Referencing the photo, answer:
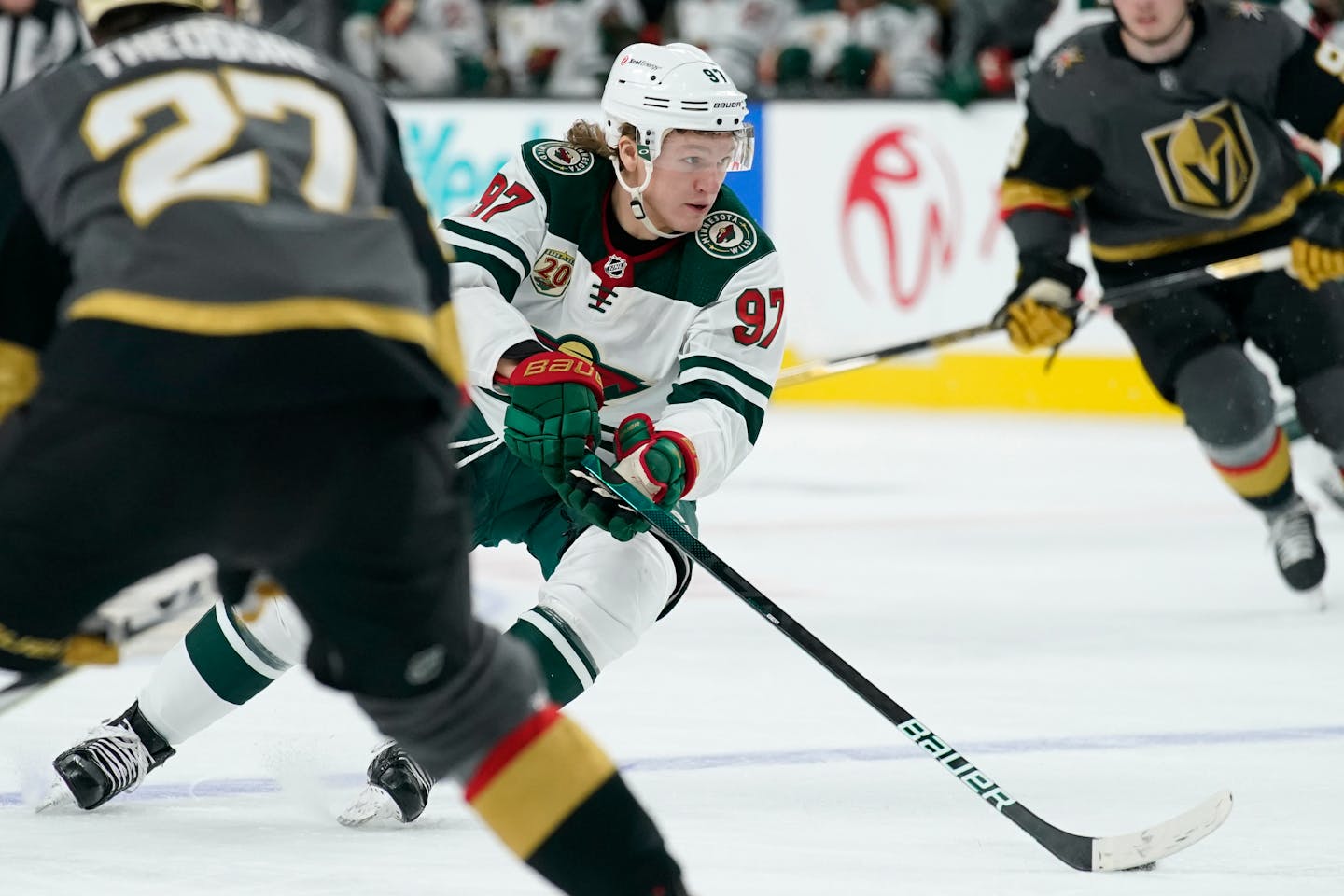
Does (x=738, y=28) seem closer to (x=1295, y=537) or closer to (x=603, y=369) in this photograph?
(x=1295, y=537)

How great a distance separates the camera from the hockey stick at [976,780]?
8.04ft

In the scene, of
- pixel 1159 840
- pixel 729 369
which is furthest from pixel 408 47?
pixel 1159 840

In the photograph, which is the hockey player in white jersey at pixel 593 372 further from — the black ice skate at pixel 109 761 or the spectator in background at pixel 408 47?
the spectator in background at pixel 408 47

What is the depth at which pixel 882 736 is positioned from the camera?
10.6 feet

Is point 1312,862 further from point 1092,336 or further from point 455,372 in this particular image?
point 1092,336

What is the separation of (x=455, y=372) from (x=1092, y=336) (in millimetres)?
6068

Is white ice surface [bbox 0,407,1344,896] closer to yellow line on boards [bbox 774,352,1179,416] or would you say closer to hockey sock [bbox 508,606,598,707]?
hockey sock [bbox 508,606,598,707]

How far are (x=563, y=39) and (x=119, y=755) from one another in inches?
302

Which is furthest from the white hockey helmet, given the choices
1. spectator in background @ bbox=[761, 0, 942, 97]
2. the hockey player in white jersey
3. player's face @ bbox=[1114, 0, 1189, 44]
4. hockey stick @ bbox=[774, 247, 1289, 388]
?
spectator in background @ bbox=[761, 0, 942, 97]

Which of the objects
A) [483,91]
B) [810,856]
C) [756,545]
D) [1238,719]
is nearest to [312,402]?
[810,856]

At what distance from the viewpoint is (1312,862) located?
2.45 meters

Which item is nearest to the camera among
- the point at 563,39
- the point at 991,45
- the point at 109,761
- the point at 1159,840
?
the point at 1159,840

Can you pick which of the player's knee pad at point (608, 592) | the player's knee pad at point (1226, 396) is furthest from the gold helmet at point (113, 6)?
the player's knee pad at point (1226, 396)

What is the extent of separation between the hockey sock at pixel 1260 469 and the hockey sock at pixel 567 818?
2.82m
